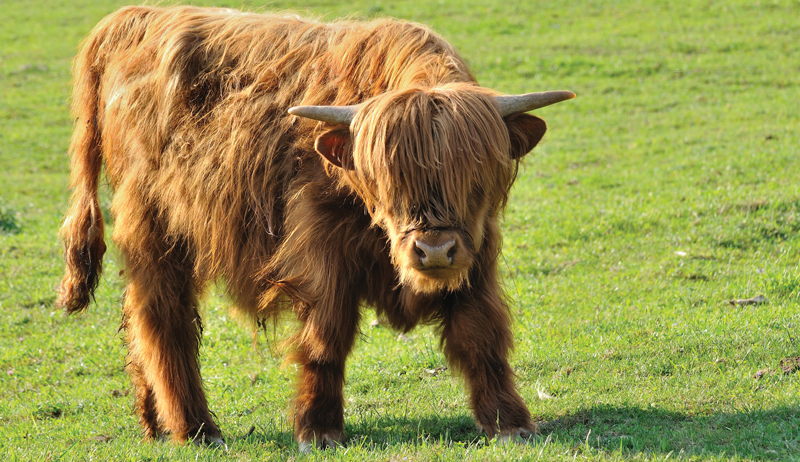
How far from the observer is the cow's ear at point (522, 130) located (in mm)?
4121

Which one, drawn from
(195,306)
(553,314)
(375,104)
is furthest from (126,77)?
(553,314)

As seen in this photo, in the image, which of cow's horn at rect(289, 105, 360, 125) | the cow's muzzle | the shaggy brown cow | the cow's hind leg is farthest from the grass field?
cow's horn at rect(289, 105, 360, 125)

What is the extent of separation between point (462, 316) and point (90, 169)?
3.07 meters

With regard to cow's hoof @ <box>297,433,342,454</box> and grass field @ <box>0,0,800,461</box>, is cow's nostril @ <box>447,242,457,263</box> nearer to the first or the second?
grass field @ <box>0,0,800,461</box>

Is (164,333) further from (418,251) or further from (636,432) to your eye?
(636,432)

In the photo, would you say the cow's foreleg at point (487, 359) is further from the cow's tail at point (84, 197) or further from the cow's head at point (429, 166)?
the cow's tail at point (84, 197)

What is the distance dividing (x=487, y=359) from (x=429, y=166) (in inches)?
39.9

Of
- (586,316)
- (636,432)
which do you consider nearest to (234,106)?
(636,432)

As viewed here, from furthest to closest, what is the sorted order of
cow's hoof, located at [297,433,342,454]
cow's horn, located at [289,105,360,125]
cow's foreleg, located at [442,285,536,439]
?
cow's hoof, located at [297,433,342,454]
cow's foreleg, located at [442,285,536,439]
cow's horn, located at [289,105,360,125]

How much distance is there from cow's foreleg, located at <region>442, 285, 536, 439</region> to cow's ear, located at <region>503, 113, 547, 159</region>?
0.71 m

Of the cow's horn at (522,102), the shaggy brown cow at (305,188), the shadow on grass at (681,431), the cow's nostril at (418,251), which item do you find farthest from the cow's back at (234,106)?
the shadow on grass at (681,431)

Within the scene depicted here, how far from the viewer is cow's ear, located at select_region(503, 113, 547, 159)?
13.5 feet

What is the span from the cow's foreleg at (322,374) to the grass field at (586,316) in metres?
0.13

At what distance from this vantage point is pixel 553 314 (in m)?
6.61
